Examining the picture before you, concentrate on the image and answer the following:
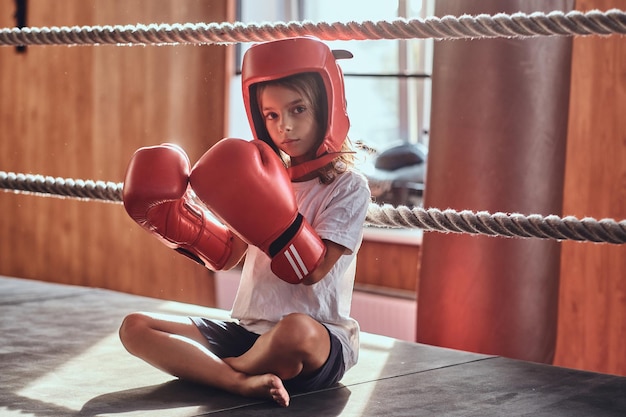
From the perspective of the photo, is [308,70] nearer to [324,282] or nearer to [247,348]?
[324,282]

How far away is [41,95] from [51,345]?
8.99 feet

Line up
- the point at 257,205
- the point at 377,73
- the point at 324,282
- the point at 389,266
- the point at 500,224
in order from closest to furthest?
the point at 257,205
the point at 324,282
the point at 500,224
the point at 389,266
the point at 377,73

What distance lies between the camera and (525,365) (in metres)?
1.35

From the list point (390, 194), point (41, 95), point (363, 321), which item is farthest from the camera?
point (41, 95)

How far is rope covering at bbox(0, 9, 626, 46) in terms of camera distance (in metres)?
1.23

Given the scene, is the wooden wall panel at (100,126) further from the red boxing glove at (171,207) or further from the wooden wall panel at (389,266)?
the red boxing glove at (171,207)

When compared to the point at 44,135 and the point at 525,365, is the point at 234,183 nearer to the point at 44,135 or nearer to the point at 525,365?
the point at 525,365

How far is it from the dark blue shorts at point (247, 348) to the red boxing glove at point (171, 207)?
0.08 m

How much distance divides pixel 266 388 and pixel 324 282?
6.2 inches

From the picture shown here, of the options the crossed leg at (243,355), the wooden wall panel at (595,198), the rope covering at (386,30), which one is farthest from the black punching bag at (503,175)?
the crossed leg at (243,355)

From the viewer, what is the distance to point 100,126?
3.75m

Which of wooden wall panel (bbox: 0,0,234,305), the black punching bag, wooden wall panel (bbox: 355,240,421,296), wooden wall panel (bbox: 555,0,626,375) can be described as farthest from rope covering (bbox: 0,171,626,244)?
wooden wall panel (bbox: 0,0,234,305)

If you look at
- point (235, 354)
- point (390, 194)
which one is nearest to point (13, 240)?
point (390, 194)

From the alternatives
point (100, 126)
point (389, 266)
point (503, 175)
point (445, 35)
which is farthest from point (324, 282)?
point (100, 126)
